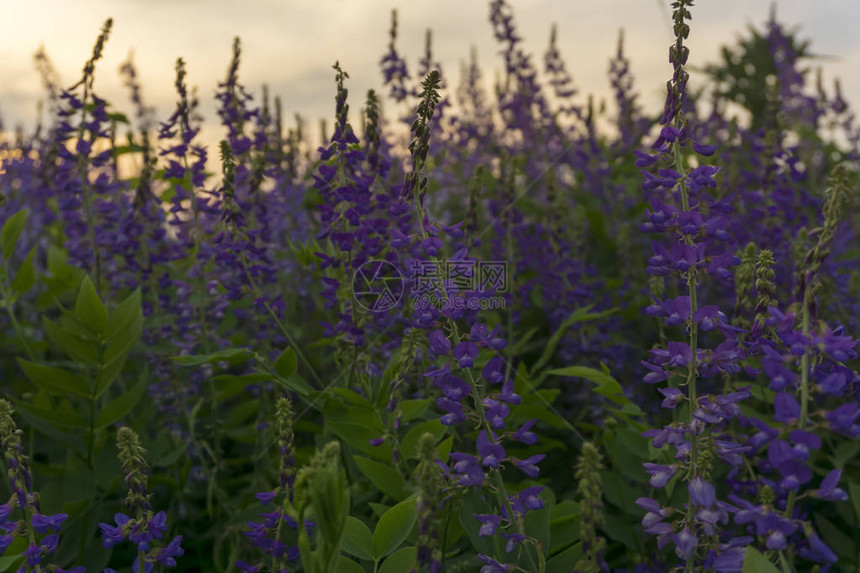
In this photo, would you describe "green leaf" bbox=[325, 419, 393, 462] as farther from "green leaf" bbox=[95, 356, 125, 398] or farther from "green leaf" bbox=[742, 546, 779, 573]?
"green leaf" bbox=[742, 546, 779, 573]

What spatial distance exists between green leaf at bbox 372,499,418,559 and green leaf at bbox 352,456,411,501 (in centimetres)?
30

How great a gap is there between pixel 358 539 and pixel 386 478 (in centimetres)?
32

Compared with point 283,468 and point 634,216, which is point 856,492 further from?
point 634,216

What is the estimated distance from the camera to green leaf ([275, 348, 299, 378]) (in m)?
2.26

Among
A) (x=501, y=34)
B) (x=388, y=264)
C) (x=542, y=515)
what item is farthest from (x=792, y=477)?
(x=501, y=34)

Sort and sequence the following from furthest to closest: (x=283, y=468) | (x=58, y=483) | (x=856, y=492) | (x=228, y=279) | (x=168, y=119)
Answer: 1. (x=168, y=119)
2. (x=228, y=279)
3. (x=58, y=483)
4. (x=856, y=492)
5. (x=283, y=468)

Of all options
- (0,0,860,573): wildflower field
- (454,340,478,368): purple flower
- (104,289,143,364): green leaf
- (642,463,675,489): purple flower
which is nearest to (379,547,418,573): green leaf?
(0,0,860,573): wildflower field

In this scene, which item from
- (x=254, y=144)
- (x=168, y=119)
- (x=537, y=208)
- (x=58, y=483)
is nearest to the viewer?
(x=58, y=483)

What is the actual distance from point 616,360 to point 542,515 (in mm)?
2076

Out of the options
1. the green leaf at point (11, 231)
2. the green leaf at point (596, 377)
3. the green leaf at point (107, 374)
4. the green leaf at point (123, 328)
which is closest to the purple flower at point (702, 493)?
the green leaf at point (596, 377)

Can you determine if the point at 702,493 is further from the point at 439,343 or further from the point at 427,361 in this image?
the point at 427,361

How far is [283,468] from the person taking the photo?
1.76m

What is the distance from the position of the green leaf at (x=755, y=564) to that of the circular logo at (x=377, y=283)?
1601mm

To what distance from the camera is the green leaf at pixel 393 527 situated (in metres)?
1.74
